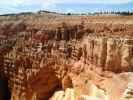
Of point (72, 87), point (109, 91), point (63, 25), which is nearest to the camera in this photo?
point (109, 91)

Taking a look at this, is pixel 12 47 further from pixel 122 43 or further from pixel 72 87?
pixel 122 43

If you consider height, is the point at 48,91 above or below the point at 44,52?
below

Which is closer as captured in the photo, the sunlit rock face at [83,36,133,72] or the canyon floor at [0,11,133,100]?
the canyon floor at [0,11,133,100]

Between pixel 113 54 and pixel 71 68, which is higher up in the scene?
pixel 113 54

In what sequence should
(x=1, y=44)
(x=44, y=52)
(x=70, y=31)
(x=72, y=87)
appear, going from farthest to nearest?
(x=70, y=31)
(x=1, y=44)
(x=44, y=52)
(x=72, y=87)

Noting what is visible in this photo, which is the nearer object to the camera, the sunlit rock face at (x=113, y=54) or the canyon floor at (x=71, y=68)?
the canyon floor at (x=71, y=68)

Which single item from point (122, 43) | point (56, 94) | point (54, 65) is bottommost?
point (56, 94)

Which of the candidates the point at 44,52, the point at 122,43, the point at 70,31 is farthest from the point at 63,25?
the point at 122,43

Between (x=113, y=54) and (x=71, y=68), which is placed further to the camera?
(x=71, y=68)

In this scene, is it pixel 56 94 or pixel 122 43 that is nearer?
pixel 122 43

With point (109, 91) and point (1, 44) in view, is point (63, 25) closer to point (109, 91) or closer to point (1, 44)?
point (1, 44)

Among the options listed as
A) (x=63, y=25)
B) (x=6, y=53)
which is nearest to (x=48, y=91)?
(x=6, y=53)
